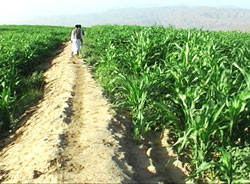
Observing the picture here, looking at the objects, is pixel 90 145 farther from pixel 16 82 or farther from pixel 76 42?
pixel 76 42

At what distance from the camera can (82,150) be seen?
5.27 m

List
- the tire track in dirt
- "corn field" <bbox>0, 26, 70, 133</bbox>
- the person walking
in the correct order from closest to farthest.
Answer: the tire track in dirt, "corn field" <bbox>0, 26, 70, 133</bbox>, the person walking

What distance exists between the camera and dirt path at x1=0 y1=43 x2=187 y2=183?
4.65m

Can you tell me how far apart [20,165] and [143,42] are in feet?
15.3

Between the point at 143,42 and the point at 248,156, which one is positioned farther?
the point at 143,42

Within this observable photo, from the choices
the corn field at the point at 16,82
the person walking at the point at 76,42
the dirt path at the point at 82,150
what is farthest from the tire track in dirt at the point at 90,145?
the person walking at the point at 76,42

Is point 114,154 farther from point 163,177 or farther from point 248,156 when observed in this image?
point 248,156

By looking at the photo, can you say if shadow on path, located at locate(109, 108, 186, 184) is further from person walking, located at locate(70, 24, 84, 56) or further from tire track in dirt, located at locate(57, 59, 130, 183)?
person walking, located at locate(70, 24, 84, 56)

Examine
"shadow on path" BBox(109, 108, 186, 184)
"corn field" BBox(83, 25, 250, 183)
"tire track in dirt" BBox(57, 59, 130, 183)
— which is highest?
"corn field" BBox(83, 25, 250, 183)

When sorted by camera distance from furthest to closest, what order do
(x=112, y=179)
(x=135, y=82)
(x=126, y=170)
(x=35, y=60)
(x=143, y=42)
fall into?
(x=35, y=60)
(x=143, y=42)
(x=135, y=82)
(x=126, y=170)
(x=112, y=179)

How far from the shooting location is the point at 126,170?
4785 millimetres

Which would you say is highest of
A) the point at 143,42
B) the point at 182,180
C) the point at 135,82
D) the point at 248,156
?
the point at 143,42

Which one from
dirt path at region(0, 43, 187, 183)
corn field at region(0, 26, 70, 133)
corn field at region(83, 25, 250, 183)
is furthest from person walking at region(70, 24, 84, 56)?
corn field at region(83, 25, 250, 183)

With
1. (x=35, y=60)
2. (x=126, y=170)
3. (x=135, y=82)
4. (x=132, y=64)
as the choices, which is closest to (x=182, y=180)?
(x=126, y=170)
